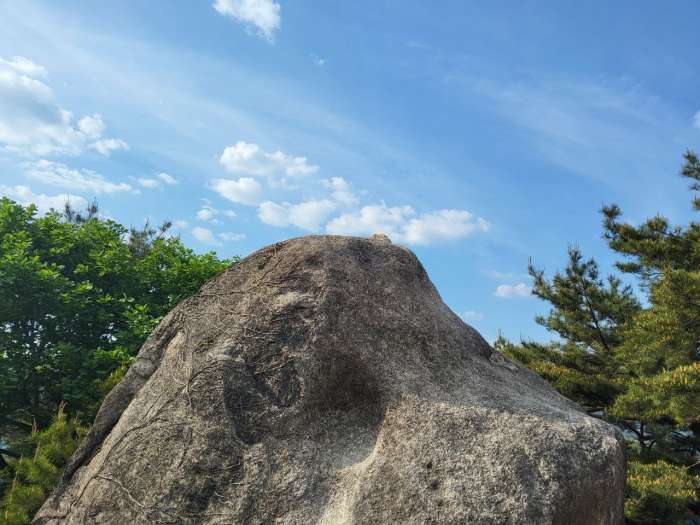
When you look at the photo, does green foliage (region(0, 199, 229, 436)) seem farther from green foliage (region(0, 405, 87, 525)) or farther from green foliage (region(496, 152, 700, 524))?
green foliage (region(496, 152, 700, 524))

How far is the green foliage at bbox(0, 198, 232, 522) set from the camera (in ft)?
39.5

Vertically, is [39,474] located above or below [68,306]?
below

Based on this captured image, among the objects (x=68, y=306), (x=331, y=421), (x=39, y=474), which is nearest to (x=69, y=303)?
(x=68, y=306)

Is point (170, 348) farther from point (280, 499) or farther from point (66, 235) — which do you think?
point (66, 235)

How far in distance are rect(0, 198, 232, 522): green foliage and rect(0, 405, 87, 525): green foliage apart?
2414 mm

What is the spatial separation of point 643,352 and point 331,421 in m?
9.27

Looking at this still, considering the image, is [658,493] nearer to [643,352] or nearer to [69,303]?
[643,352]

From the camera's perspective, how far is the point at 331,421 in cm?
434

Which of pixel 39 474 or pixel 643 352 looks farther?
pixel 643 352

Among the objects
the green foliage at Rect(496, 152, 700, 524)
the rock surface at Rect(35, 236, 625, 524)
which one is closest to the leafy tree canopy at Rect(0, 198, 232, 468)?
the rock surface at Rect(35, 236, 625, 524)

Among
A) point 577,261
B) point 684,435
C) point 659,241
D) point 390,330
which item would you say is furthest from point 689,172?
point 390,330

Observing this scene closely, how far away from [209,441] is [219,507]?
445 millimetres

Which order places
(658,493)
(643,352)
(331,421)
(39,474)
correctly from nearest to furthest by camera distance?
(331,421) → (39,474) → (658,493) → (643,352)

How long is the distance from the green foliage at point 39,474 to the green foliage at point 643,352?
8.65 m
